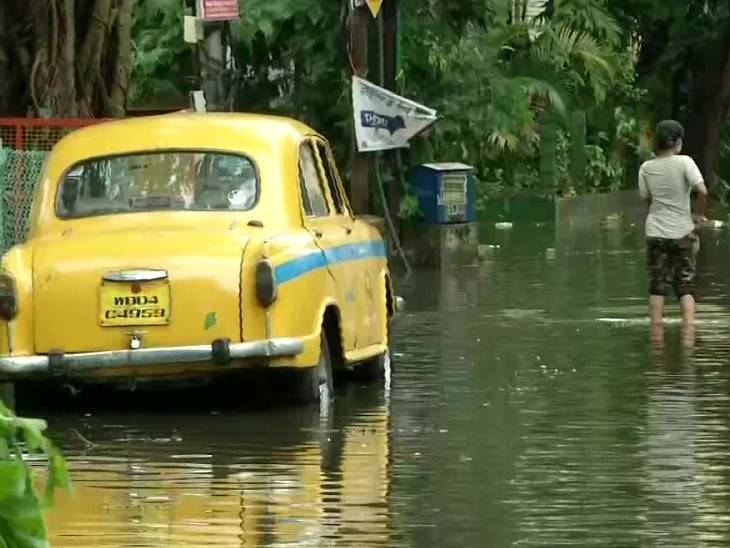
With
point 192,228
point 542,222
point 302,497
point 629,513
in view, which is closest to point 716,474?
point 629,513

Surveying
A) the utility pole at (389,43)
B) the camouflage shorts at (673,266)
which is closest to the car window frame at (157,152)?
the camouflage shorts at (673,266)

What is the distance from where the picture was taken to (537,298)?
1995 cm

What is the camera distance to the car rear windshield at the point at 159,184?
12219 mm

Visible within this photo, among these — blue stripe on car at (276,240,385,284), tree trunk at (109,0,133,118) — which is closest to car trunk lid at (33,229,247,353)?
blue stripe on car at (276,240,385,284)

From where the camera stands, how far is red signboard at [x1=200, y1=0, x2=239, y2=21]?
18.0 meters

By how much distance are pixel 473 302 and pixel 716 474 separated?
992 cm

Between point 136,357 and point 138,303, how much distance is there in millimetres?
277

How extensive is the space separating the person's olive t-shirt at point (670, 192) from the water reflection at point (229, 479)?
188 inches

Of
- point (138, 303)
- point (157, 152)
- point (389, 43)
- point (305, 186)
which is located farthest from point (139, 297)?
point (389, 43)

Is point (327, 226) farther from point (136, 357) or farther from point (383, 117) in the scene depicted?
point (383, 117)

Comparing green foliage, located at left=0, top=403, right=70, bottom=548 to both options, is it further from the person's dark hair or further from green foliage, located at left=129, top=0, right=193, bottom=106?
green foliage, located at left=129, top=0, right=193, bottom=106

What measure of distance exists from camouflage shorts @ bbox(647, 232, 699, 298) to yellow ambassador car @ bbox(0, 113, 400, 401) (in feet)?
13.8

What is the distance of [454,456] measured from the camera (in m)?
10.4

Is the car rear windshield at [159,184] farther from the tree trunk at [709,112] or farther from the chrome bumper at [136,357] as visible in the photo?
the tree trunk at [709,112]
